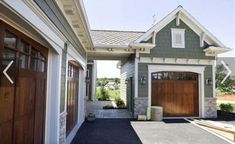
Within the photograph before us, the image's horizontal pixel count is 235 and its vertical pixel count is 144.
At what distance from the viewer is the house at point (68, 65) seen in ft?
9.18

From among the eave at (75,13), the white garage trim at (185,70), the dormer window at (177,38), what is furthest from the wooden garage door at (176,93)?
the eave at (75,13)

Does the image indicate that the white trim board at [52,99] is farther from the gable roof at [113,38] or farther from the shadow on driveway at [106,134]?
the gable roof at [113,38]

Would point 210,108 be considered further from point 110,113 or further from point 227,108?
point 110,113

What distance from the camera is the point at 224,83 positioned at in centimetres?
1956

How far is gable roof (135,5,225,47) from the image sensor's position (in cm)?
1095

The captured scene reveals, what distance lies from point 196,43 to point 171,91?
296 centimetres

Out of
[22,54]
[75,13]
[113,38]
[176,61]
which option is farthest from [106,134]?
[113,38]

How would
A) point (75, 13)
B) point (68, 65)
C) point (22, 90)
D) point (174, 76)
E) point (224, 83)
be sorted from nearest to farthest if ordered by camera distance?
point (22, 90) → point (75, 13) → point (68, 65) → point (174, 76) → point (224, 83)

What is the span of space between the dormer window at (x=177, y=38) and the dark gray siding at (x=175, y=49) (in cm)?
17

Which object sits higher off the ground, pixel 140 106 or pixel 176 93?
pixel 176 93

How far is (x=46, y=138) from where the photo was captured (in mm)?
4473

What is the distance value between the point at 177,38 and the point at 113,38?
3.61 metres

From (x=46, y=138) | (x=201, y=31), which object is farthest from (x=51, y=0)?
(x=201, y=31)

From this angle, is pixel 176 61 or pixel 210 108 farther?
pixel 210 108
